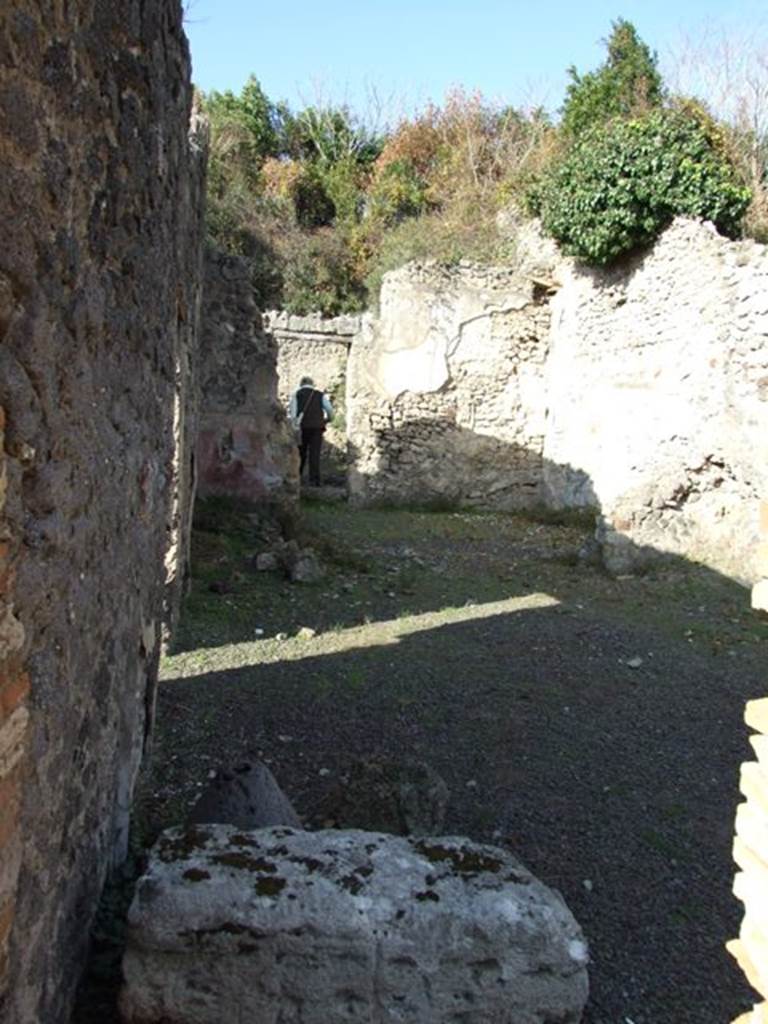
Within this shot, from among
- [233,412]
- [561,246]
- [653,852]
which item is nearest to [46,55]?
[653,852]

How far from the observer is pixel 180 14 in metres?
2.96

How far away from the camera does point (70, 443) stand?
1.69 metres

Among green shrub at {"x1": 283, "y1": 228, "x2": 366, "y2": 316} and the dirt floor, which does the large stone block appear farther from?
green shrub at {"x1": 283, "y1": 228, "x2": 366, "y2": 316}

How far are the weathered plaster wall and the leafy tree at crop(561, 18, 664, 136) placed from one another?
23.2 ft

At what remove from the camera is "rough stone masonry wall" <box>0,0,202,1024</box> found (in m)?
1.34

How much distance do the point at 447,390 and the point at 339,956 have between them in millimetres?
10586

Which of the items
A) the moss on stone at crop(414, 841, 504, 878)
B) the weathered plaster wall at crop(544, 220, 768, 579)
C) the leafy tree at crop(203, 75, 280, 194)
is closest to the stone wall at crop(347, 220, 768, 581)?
the weathered plaster wall at crop(544, 220, 768, 579)

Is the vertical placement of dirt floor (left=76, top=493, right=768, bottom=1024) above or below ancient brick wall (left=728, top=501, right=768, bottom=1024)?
below

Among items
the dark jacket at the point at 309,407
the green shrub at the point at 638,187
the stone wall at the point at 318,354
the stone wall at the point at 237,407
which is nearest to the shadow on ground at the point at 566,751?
the stone wall at the point at 237,407

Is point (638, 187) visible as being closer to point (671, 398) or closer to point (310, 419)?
point (671, 398)

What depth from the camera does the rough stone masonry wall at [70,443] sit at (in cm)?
134

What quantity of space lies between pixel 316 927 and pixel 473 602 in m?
4.63

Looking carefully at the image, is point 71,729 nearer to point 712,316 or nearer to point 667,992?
point 667,992

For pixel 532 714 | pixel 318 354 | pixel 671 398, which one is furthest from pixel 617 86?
pixel 532 714
